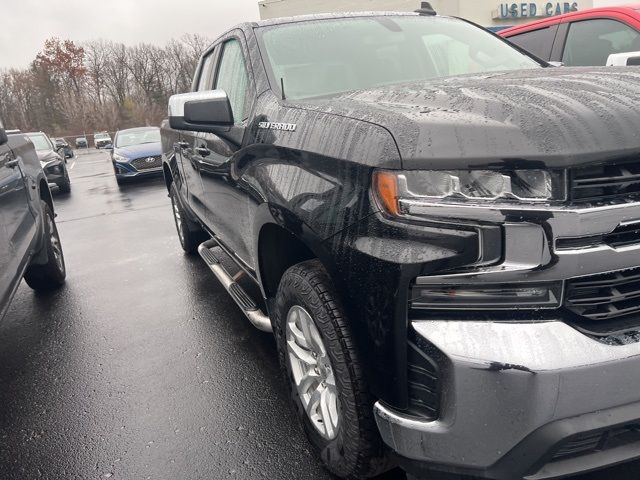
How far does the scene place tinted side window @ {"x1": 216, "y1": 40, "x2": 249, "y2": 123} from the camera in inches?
117

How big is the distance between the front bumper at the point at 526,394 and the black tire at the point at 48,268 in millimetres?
4263

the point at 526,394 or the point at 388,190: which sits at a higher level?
the point at 388,190

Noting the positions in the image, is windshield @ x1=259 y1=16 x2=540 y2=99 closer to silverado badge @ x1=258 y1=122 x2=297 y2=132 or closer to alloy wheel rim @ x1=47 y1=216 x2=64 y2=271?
silverado badge @ x1=258 y1=122 x2=297 y2=132

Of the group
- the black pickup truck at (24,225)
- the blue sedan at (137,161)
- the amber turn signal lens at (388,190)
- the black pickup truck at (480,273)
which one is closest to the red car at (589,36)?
the black pickup truck at (480,273)

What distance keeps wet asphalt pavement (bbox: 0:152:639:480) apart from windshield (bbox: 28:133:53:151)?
9233mm

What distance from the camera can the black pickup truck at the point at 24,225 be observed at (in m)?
3.35

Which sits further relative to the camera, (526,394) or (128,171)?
(128,171)

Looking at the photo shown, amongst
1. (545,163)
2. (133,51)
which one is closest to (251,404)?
(545,163)

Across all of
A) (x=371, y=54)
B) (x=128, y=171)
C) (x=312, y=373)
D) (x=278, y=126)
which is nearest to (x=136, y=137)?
(x=128, y=171)

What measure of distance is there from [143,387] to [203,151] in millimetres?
1486

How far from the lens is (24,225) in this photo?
3959 mm

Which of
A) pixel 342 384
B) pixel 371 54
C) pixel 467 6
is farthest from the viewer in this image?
pixel 467 6

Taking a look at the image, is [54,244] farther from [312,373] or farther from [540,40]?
[540,40]

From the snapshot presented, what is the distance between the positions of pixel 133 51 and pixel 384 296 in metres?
76.5
